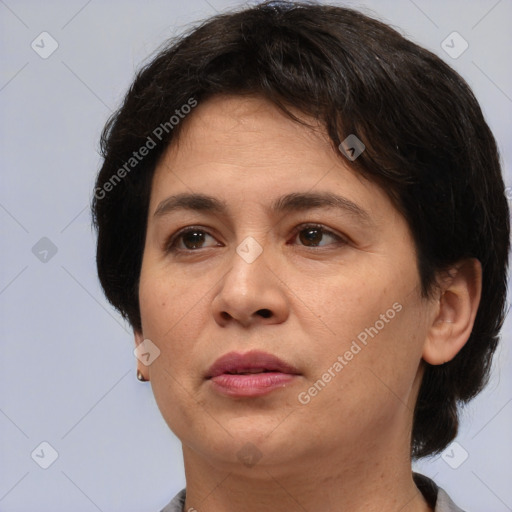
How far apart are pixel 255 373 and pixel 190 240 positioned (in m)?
0.38

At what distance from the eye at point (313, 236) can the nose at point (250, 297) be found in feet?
0.39

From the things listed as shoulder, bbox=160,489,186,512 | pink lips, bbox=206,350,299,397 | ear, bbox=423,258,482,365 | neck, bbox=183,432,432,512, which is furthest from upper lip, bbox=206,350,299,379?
shoulder, bbox=160,489,186,512

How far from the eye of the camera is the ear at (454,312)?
90.8 inches

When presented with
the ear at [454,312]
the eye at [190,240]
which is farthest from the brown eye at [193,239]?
the ear at [454,312]

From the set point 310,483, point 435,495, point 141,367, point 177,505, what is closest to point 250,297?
point 310,483

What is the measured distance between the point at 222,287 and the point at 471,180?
2.32 ft

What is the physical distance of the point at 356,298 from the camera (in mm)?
2076

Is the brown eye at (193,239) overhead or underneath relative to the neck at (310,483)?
overhead

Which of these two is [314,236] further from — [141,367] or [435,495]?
[435,495]

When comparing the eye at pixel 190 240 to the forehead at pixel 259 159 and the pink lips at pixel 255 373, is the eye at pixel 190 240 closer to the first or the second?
the forehead at pixel 259 159

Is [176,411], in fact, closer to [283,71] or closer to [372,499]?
[372,499]

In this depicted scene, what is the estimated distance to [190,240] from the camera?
2.22 m

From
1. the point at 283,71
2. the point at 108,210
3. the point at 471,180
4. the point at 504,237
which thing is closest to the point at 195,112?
the point at 283,71

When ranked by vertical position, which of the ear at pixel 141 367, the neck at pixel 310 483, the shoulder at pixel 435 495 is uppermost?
the shoulder at pixel 435 495
